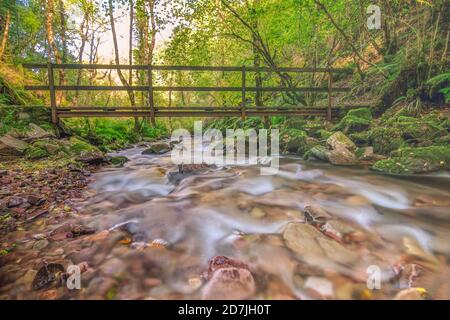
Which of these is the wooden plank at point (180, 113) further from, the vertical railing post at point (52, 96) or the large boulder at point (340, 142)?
the large boulder at point (340, 142)

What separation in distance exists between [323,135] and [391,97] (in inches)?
93.0

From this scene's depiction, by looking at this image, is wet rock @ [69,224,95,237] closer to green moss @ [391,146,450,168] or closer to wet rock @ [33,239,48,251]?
wet rock @ [33,239,48,251]

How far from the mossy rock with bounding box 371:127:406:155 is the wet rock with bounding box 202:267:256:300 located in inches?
228

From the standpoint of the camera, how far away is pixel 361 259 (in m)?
2.59

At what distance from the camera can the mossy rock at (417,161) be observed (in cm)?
530

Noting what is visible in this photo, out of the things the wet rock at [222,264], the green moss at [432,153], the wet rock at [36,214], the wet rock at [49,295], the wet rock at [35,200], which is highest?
the green moss at [432,153]

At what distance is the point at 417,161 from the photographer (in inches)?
214

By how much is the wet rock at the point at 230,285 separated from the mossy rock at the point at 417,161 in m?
4.84

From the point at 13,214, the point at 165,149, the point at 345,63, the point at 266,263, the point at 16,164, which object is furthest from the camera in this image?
the point at 345,63

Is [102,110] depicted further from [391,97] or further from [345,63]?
[345,63]

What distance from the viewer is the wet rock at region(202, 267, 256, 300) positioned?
2080mm

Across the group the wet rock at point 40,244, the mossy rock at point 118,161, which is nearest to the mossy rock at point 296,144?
the mossy rock at point 118,161

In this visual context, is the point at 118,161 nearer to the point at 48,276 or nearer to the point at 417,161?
the point at 48,276

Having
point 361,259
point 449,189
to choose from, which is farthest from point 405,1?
point 361,259
